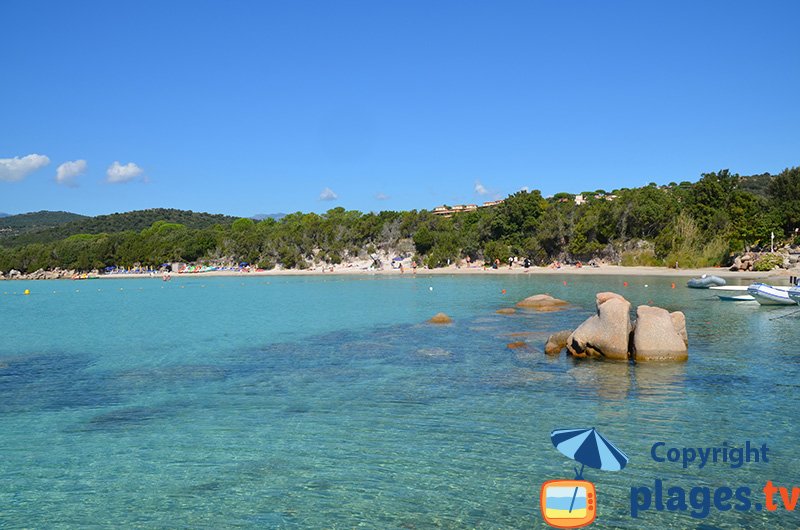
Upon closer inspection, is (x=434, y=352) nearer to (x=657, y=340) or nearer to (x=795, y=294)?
(x=657, y=340)

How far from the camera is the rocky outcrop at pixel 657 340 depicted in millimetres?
16016

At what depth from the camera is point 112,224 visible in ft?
540

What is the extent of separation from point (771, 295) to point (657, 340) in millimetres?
16569

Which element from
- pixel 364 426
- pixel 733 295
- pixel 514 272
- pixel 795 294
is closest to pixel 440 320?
pixel 364 426

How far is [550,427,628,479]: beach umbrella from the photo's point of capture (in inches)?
262

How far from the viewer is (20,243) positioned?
139 m

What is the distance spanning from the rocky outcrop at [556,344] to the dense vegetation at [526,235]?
148ft

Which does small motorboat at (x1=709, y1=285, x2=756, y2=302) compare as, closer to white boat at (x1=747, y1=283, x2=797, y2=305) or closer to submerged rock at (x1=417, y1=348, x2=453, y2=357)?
white boat at (x1=747, y1=283, x2=797, y2=305)

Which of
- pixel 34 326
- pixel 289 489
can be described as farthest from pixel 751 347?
pixel 34 326

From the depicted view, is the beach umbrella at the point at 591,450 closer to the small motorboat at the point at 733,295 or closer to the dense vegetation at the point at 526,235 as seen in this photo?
the small motorboat at the point at 733,295

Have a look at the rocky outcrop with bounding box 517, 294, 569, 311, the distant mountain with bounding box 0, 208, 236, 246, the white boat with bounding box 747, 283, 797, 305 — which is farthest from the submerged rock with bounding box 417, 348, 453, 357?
the distant mountain with bounding box 0, 208, 236, 246

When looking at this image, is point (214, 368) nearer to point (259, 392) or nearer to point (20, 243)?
point (259, 392)

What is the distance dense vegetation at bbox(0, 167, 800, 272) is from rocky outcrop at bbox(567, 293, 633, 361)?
4541cm

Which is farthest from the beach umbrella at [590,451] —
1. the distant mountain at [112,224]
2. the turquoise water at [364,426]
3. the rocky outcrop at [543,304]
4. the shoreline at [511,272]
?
the distant mountain at [112,224]
